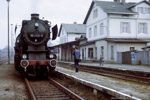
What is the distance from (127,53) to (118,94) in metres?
18.4

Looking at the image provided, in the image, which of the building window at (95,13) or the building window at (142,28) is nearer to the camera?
the building window at (142,28)

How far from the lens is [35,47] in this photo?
39.1 ft

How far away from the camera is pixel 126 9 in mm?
30812

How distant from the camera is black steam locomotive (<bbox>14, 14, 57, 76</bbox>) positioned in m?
11.4

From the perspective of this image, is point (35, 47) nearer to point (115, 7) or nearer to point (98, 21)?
point (98, 21)

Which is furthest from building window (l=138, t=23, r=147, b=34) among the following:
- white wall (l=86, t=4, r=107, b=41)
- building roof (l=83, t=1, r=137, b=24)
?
white wall (l=86, t=4, r=107, b=41)

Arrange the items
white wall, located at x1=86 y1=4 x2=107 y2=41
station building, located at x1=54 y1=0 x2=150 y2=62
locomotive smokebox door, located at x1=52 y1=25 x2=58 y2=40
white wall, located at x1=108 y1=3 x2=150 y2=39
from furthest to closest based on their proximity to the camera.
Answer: white wall, located at x1=86 y1=4 x2=107 y2=41
white wall, located at x1=108 y1=3 x2=150 y2=39
station building, located at x1=54 y1=0 x2=150 y2=62
locomotive smokebox door, located at x1=52 y1=25 x2=58 y2=40

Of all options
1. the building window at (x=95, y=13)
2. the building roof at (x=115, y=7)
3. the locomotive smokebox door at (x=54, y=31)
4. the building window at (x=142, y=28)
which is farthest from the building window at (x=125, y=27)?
the locomotive smokebox door at (x=54, y=31)

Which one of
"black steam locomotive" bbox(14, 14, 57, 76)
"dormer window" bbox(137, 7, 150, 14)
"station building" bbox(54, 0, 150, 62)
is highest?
"dormer window" bbox(137, 7, 150, 14)

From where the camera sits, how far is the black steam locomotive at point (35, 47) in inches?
449

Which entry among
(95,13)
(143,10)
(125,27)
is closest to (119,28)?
(125,27)

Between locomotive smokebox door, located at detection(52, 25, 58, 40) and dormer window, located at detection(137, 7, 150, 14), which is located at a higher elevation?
dormer window, located at detection(137, 7, 150, 14)

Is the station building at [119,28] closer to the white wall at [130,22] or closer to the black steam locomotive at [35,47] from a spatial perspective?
the white wall at [130,22]

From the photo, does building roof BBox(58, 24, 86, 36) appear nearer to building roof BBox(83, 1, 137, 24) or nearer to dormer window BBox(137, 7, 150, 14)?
building roof BBox(83, 1, 137, 24)
